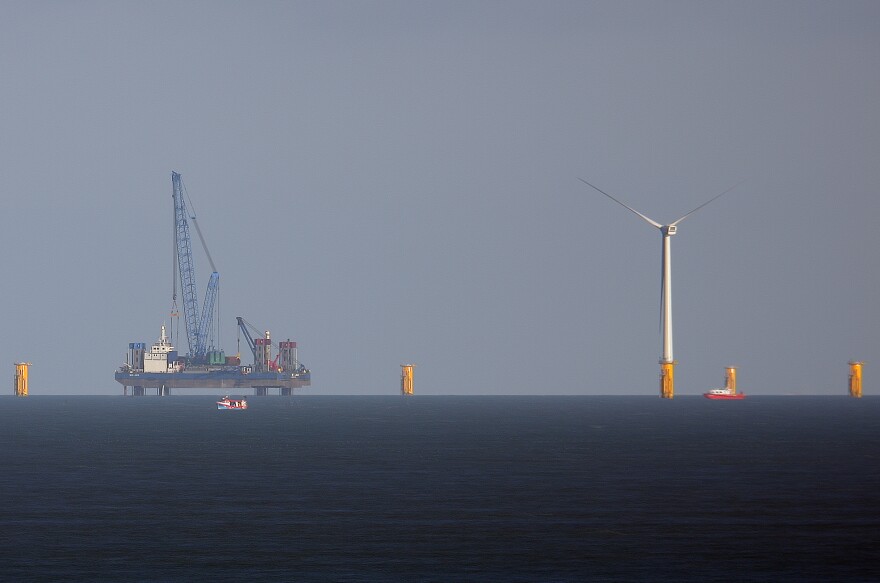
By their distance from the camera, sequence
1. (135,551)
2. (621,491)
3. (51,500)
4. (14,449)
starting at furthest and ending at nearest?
(14,449), (621,491), (51,500), (135,551)

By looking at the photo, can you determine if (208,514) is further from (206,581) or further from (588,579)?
(588,579)

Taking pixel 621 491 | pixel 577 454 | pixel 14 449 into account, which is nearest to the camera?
pixel 621 491

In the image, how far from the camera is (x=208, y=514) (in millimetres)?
92562

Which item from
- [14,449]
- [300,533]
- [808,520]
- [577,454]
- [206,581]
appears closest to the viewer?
[206,581]

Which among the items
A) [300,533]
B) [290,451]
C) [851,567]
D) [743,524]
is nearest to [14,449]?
[290,451]

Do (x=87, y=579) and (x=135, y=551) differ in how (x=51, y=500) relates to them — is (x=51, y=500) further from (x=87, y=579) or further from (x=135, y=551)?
(x=87, y=579)

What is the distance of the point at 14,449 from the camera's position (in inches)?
6845

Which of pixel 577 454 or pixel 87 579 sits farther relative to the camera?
pixel 577 454

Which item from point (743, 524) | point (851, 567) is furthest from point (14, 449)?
point (851, 567)

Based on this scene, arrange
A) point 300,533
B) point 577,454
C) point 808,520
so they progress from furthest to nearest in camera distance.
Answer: point 577,454
point 808,520
point 300,533

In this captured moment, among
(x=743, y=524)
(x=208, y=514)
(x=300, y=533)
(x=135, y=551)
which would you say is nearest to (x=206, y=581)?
(x=135, y=551)

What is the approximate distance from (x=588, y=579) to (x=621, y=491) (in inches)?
1692

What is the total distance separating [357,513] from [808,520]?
28.7 metres

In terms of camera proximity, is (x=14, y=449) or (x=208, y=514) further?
(x=14, y=449)
